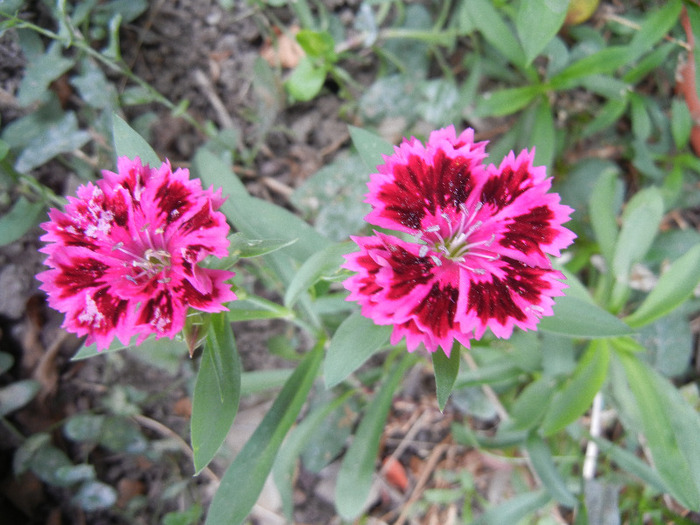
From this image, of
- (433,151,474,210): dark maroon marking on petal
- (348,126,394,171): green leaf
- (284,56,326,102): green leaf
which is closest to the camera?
(433,151,474,210): dark maroon marking on petal

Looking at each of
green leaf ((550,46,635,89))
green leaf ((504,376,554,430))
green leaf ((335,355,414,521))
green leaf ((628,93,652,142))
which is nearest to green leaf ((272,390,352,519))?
green leaf ((335,355,414,521))

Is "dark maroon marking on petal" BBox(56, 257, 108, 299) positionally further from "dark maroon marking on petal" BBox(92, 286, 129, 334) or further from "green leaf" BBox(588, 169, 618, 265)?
"green leaf" BBox(588, 169, 618, 265)

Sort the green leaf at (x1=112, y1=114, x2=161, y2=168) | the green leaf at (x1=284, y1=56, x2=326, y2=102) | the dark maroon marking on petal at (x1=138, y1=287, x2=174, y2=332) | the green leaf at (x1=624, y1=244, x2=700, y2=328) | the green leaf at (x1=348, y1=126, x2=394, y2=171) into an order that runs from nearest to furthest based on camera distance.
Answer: the dark maroon marking on petal at (x1=138, y1=287, x2=174, y2=332) → the green leaf at (x1=112, y1=114, x2=161, y2=168) → the green leaf at (x1=348, y1=126, x2=394, y2=171) → the green leaf at (x1=624, y1=244, x2=700, y2=328) → the green leaf at (x1=284, y1=56, x2=326, y2=102)

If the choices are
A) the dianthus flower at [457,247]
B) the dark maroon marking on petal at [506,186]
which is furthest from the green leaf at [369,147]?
the dark maroon marking on petal at [506,186]

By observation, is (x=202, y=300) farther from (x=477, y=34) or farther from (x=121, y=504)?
(x=477, y=34)

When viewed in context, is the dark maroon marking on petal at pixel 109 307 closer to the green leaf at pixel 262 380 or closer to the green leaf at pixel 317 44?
the green leaf at pixel 262 380

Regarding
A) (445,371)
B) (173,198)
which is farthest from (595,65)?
(173,198)
